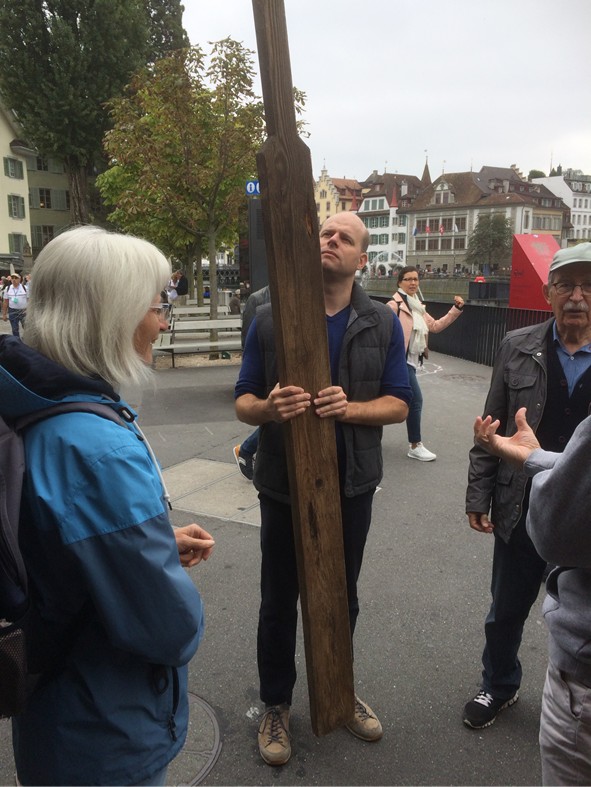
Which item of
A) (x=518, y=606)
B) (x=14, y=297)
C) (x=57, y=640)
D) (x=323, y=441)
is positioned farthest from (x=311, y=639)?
(x=14, y=297)

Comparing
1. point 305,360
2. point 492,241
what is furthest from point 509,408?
point 492,241

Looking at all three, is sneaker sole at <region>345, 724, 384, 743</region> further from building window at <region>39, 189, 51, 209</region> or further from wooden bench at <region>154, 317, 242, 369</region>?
building window at <region>39, 189, 51, 209</region>

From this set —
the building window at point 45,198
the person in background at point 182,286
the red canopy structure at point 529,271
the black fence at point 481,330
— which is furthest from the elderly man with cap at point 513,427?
the building window at point 45,198

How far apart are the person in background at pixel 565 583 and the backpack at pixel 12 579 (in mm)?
1121

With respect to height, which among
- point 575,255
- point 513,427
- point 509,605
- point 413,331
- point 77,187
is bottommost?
point 509,605

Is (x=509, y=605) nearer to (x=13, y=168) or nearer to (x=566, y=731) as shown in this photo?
(x=566, y=731)

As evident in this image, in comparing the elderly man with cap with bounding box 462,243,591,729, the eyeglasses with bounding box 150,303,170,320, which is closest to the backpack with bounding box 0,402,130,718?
the eyeglasses with bounding box 150,303,170,320

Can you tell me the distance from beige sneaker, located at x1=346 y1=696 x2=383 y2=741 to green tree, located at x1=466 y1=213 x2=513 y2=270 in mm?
74901

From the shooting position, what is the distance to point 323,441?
2.26 metres

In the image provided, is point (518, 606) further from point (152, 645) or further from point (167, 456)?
point (167, 456)

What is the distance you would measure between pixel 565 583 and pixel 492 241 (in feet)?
255

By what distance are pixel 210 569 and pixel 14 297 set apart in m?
16.5

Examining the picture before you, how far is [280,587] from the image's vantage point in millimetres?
2566

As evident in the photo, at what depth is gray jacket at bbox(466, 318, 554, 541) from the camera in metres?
2.54
